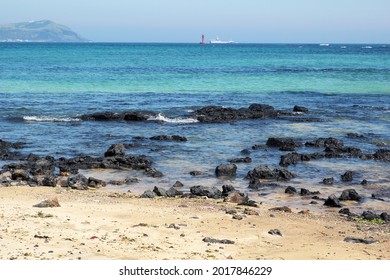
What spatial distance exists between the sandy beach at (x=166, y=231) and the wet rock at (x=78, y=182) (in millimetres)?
1311

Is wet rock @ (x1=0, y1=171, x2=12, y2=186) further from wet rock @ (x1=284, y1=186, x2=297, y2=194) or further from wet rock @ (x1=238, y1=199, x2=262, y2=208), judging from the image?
wet rock @ (x1=284, y1=186, x2=297, y2=194)

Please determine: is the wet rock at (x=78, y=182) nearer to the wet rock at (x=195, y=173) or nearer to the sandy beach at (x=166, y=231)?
the sandy beach at (x=166, y=231)

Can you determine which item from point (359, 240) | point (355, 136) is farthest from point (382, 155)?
point (359, 240)

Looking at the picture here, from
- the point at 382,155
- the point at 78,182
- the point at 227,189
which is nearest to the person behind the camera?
the point at 227,189

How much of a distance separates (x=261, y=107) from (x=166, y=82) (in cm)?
2289

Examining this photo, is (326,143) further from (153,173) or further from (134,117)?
(134,117)

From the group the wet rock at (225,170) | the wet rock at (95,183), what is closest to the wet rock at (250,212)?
the wet rock at (225,170)

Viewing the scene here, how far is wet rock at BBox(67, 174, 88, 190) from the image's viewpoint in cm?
1896

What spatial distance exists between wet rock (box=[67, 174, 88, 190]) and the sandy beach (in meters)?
1.31

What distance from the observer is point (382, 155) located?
25.0 meters

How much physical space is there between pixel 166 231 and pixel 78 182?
260 inches

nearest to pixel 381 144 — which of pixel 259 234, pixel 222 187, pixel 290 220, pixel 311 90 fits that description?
pixel 222 187

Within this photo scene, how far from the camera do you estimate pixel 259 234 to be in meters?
13.7

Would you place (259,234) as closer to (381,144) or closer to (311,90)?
(381,144)
